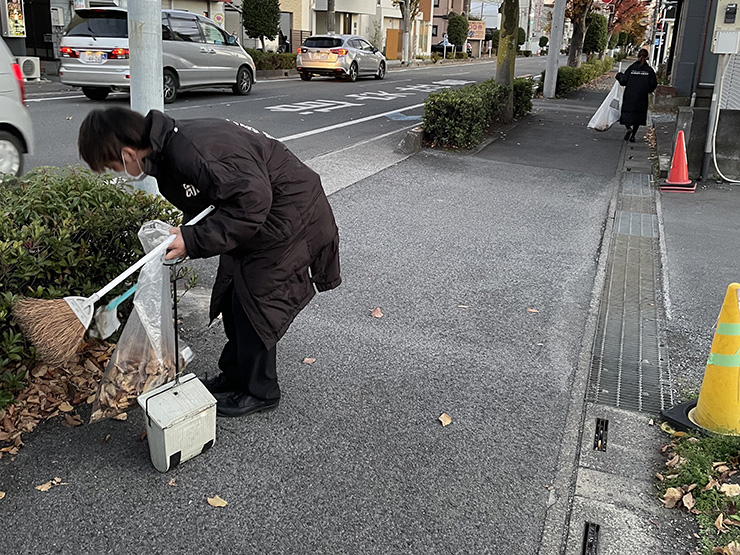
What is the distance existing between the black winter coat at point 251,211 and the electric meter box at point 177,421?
1.30ft

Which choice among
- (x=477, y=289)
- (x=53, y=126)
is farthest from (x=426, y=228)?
(x=53, y=126)

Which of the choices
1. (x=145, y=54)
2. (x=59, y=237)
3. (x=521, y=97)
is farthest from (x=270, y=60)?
(x=59, y=237)

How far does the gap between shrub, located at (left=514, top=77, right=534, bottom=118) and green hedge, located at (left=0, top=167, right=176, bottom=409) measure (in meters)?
12.8

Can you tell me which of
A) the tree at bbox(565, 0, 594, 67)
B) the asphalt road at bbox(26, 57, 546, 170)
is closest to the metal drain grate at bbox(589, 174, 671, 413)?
the asphalt road at bbox(26, 57, 546, 170)

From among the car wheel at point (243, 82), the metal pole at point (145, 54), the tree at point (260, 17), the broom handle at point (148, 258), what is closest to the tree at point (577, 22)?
the tree at point (260, 17)

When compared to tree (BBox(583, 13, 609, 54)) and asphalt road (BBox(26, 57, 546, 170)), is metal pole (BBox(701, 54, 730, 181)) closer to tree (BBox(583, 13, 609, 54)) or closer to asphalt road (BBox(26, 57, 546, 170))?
asphalt road (BBox(26, 57, 546, 170))

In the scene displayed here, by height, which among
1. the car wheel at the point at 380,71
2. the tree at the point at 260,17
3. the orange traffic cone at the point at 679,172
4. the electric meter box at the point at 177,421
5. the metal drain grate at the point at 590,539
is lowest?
the metal drain grate at the point at 590,539

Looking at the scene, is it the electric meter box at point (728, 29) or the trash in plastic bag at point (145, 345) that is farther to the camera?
the electric meter box at point (728, 29)

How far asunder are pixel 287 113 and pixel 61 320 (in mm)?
12000

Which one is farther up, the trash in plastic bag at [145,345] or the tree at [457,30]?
the tree at [457,30]

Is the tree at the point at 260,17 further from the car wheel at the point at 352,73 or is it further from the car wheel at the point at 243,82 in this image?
the car wheel at the point at 243,82

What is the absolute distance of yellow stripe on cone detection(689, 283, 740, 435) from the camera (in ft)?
11.1

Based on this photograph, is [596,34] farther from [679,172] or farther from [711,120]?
[679,172]

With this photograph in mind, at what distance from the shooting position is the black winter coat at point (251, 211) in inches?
108
